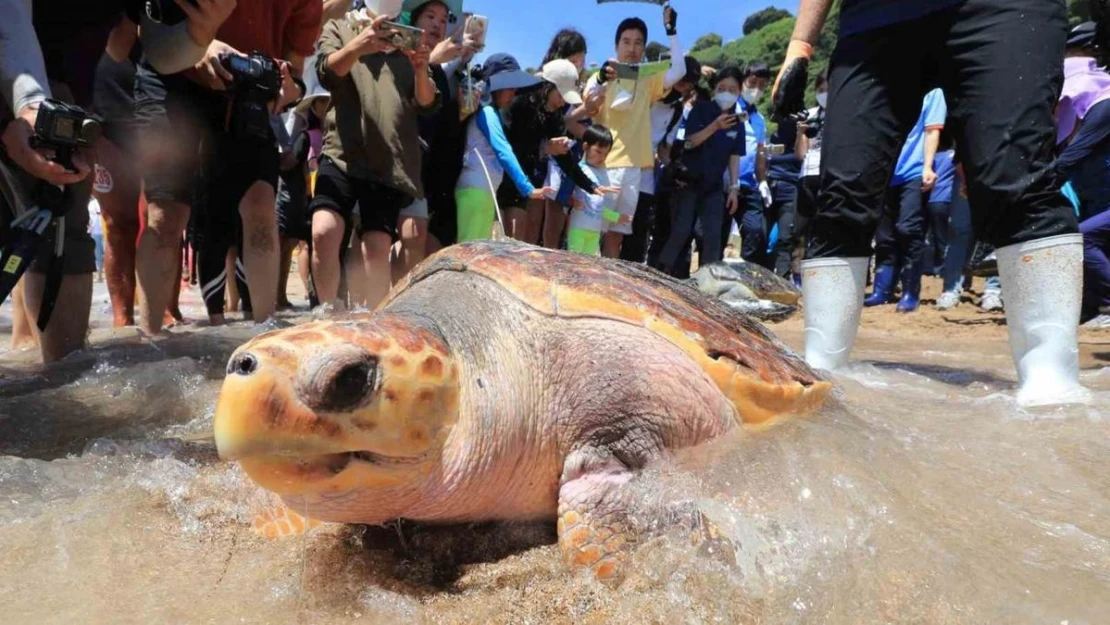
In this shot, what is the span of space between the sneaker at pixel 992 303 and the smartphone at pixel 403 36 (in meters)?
3.87

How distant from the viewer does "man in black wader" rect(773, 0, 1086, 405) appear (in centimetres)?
158

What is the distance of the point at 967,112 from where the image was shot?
1.68m

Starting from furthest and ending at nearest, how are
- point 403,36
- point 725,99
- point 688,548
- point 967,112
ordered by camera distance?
1. point 725,99
2. point 403,36
3. point 967,112
4. point 688,548

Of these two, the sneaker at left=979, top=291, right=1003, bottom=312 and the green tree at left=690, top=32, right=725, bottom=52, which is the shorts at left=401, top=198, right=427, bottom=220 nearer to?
the sneaker at left=979, top=291, right=1003, bottom=312

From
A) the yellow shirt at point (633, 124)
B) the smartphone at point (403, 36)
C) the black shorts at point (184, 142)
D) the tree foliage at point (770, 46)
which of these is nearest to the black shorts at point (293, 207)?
the black shorts at point (184, 142)

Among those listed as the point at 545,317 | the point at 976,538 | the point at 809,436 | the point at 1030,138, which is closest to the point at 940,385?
the point at 1030,138

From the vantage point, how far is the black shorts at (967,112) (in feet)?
5.21

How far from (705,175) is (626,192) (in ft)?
2.29

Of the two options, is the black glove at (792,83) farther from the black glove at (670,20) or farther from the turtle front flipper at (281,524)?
the black glove at (670,20)

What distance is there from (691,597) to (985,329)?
3.57 meters

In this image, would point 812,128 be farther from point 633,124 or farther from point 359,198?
point 359,198

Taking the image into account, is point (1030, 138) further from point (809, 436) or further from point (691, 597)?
point (691, 597)

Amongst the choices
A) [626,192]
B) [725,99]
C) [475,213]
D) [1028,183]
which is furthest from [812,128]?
[1028,183]

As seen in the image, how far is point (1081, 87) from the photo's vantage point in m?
3.42
